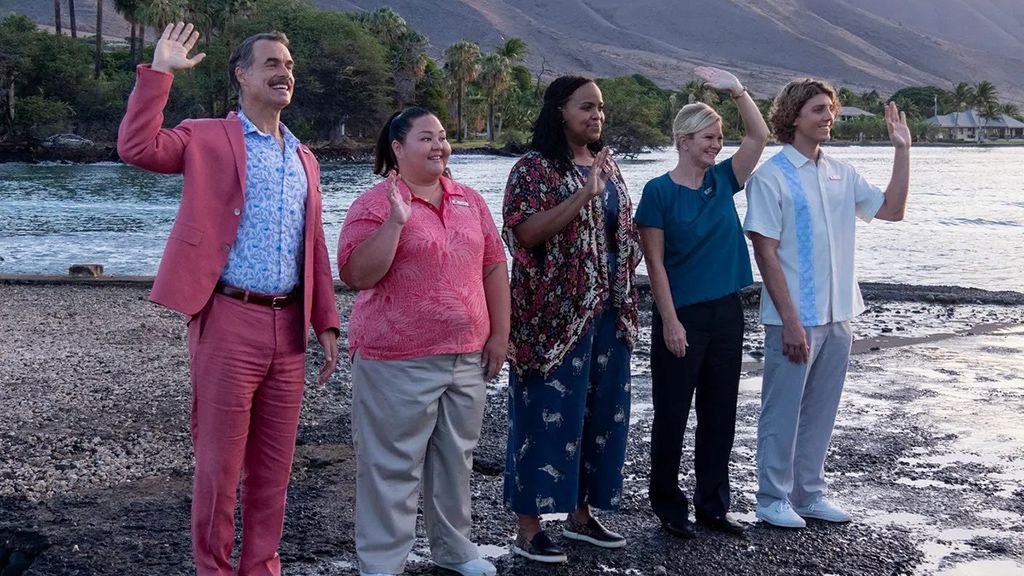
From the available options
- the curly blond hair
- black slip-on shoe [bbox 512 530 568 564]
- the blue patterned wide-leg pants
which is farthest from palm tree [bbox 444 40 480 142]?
black slip-on shoe [bbox 512 530 568 564]

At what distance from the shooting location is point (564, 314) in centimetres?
478

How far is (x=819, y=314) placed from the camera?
5.29 metres

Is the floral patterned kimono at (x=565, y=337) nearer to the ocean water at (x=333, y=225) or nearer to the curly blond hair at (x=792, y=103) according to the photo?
the curly blond hair at (x=792, y=103)

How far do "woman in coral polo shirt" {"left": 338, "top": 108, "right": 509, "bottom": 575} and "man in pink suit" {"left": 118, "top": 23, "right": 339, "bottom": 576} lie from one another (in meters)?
0.28

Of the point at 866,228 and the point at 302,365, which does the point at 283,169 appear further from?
the point at 866,228

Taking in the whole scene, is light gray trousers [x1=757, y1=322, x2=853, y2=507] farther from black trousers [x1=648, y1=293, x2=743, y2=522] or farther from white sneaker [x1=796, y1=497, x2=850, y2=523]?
black trousers [x1=648, y1=293, x2=743, y2=522]

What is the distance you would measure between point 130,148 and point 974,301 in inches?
514

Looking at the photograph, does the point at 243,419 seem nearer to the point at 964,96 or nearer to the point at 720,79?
the point at 720,79

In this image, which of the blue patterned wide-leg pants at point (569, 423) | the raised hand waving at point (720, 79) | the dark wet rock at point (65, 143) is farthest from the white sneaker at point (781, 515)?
the dark wet rock at point (65, 143)

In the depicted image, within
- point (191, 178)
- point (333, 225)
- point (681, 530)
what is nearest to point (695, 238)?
point (681, 530)

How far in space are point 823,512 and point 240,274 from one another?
9.82ft

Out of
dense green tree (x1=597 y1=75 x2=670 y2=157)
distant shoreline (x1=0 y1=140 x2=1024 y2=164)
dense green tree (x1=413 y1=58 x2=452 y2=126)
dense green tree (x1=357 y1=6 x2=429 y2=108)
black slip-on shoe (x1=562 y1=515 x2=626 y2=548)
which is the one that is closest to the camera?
black slip-on shoe (x1=562 y1=515 x2=626 y2=548)

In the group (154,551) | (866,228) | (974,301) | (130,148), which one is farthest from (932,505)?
(866,228)

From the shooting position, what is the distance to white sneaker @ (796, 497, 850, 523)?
17.8 ft
